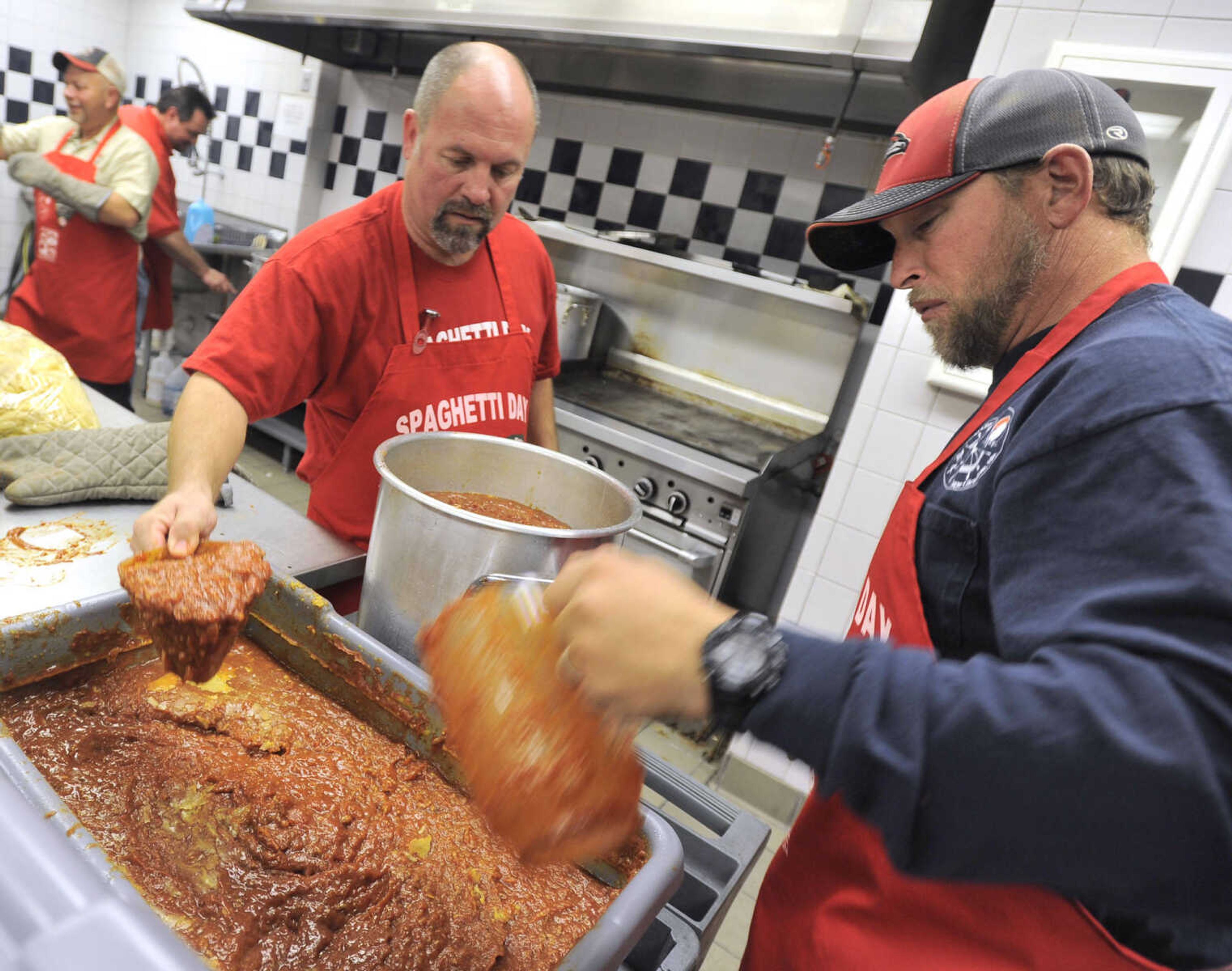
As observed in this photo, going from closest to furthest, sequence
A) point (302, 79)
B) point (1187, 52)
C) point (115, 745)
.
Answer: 1. point (115, 745)
2. point (1187, 52)
3. point (302, 79)

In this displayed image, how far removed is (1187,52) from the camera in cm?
205

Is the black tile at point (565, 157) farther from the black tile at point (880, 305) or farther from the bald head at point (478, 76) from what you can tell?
the bald head at point (478, 76)

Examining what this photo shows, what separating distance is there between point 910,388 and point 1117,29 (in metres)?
1.16

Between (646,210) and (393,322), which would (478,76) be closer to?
(393,322)

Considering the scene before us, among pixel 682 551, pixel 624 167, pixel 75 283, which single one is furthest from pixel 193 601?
pixel 624 167

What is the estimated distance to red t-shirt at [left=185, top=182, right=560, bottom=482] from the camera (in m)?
1.45

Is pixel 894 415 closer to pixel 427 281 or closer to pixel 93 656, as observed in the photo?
pixel 427 281

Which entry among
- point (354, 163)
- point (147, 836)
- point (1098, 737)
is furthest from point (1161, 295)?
point (354, 163)

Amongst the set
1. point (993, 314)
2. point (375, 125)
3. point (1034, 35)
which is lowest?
point (993, 314)

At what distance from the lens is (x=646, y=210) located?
3832mm

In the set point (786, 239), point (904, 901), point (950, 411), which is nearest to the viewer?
point (904, 901)

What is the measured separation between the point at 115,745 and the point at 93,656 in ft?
0.57

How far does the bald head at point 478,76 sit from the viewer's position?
4.92 ft

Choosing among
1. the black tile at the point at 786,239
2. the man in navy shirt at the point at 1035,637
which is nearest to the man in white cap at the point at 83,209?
the black tile at the point at 786,239
